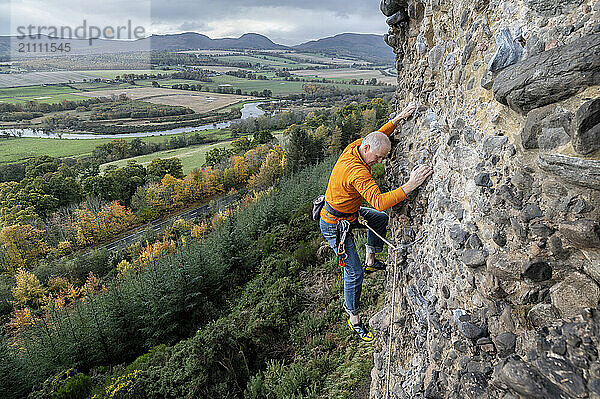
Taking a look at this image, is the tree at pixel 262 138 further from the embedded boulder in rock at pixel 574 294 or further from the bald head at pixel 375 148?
the embedded boulder in rock at pixel 574 294

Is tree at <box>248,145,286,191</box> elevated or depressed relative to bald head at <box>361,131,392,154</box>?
depressed

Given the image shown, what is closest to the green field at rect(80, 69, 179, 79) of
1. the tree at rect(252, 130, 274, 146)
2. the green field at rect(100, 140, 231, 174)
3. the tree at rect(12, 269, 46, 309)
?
the green field at rect(100, 140, 231, 174)

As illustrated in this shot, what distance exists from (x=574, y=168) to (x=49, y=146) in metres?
106

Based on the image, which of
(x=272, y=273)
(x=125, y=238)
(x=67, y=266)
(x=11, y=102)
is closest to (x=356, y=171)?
(x=272, y=273)

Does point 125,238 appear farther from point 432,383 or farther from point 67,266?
point 432,383

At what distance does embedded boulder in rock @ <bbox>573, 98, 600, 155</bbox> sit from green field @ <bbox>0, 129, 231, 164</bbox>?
92.5 meters

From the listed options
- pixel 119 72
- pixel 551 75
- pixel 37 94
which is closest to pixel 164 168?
pixel 551 75

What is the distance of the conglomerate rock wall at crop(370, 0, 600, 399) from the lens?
223 centimetres

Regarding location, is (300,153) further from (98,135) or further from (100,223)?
(98,135)

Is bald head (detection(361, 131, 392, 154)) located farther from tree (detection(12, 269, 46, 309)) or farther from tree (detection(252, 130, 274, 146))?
tree (detection(252, 130, 274, 146))

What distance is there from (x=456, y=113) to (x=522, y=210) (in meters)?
1.38

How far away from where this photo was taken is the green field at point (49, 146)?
7581 cm

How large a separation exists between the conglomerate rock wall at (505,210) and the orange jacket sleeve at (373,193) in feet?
1.13

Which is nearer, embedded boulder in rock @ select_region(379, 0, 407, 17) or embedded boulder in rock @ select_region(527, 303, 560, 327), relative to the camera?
embedded boulder in rock @ select_region(527, 303, 560, 327)
